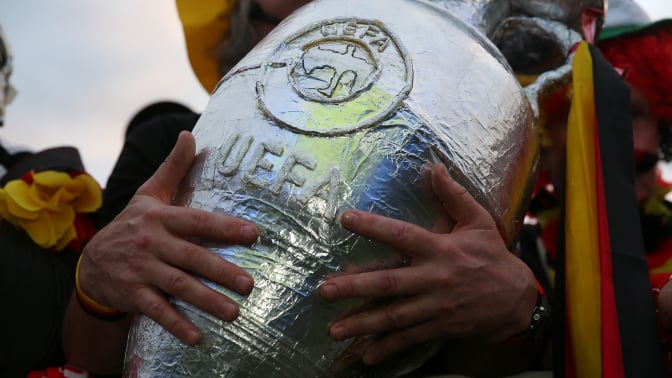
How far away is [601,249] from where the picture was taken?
863 millimetres

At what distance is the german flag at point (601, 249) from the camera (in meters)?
0.82

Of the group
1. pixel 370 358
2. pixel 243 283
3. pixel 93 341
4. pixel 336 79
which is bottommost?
pixel 93 341

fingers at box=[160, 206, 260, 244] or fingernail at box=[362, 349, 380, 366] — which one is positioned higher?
fingers at box=[160, 206, 260, 244]

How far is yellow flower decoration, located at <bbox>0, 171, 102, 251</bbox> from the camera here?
49.7 inches

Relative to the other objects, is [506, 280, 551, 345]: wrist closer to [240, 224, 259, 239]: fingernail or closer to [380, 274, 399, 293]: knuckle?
[380, 274, 399, 293]: knuckle

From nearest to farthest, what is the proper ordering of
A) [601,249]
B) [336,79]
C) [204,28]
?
[336,79]
[601,249]
[204,28]

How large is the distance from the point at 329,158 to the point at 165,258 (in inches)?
7.5

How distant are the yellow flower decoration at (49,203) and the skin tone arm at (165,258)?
51 centimetres

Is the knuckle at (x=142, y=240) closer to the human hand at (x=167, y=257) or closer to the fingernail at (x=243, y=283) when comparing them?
the human hand at (x=167, y=257)

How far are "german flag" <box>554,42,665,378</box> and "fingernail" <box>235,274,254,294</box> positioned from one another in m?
0.43

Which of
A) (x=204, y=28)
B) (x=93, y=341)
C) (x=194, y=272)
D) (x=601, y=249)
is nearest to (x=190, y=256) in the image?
(x=194, y=272)

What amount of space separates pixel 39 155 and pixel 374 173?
3.16 feet

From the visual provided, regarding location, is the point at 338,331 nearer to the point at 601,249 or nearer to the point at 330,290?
the point at 330,290

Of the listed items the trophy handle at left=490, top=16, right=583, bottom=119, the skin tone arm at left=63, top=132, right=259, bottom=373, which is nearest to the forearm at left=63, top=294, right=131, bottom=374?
the skin tone arm at left=63, top=132, right=259, bottom=373
